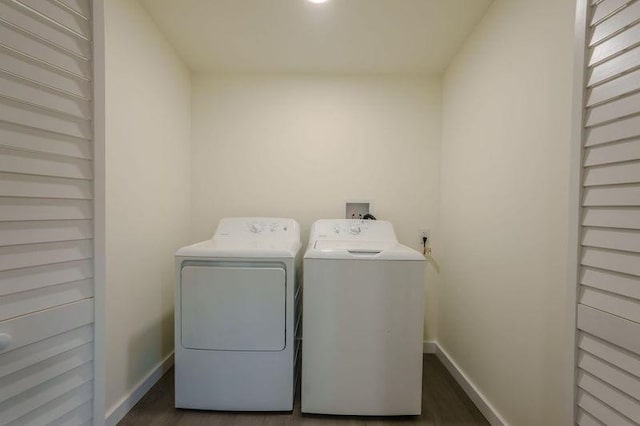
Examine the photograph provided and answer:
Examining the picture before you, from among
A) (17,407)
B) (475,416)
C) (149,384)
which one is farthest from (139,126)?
(475,416)

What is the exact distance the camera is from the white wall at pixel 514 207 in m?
1.04

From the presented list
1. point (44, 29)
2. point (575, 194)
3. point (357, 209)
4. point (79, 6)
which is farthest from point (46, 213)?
point (357, 209)

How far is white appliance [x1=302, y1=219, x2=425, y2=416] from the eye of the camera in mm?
1425

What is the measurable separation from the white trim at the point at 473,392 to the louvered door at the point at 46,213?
5.72ft

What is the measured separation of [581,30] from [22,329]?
5.25 feet

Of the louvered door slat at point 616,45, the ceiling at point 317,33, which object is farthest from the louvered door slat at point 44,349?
the ceiling at point 317,33

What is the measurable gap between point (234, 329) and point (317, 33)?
6.10ft

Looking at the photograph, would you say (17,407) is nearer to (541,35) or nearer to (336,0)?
(336,0)

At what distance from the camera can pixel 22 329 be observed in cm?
61

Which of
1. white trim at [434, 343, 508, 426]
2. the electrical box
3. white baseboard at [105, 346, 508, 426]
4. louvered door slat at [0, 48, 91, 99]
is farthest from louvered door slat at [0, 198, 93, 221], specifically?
white trim at [434, 343, 508, 426]

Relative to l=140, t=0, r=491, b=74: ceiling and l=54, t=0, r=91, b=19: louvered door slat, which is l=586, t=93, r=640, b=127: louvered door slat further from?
l=54, t=0, r=91, b=19: louvered door slat

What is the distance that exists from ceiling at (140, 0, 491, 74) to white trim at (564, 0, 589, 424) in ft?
3.23

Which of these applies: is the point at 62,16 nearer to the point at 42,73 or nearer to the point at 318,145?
the point at 42,73

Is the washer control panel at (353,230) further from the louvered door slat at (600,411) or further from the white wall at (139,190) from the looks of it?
the louvered door slat at (600,411)
